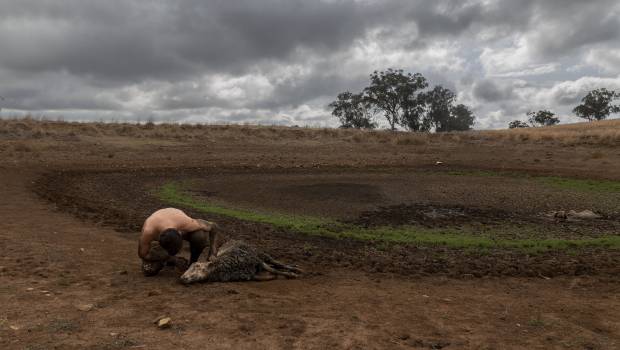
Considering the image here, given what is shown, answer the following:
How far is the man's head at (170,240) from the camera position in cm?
698

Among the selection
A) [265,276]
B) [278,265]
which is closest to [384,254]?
[278,265]

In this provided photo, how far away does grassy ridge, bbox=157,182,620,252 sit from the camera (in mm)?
10609

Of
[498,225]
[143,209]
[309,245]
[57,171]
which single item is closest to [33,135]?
[57,171]

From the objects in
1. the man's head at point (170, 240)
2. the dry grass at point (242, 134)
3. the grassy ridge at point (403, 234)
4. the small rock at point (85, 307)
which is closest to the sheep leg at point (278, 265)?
the man's head at point (170, 240)

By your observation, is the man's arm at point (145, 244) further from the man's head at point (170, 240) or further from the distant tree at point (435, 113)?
the distant tree at point (435, 113)

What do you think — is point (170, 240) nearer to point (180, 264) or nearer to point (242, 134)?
point (180, 264)

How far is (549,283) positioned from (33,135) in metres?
25.6

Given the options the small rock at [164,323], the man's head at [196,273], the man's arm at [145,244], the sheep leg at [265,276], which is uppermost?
the man's arm at [145,244]

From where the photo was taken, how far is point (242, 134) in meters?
33.0

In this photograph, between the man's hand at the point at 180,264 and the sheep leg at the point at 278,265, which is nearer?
the man's hand at the point at 180,264

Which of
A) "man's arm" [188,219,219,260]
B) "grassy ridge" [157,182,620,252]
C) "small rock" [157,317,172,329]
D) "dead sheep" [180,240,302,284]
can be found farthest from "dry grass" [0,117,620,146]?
"small rock" [157,317,172,329]

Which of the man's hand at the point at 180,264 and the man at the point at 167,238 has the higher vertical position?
the man at the point at 167,238

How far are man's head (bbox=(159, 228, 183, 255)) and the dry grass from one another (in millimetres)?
22122

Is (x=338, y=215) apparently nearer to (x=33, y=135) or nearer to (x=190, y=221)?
(x=190, y=221)
